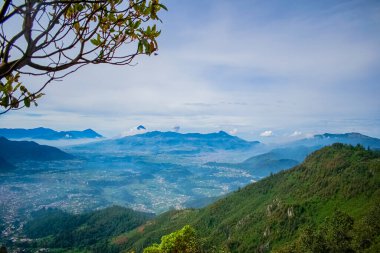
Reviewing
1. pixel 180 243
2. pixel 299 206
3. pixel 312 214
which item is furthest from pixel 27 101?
pixel 299 206

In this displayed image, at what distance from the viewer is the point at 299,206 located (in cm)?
13475

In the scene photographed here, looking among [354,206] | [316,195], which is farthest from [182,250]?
[316,195]

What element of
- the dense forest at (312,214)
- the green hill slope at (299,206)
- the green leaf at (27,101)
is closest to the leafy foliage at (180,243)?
the green leaf at (27,101)

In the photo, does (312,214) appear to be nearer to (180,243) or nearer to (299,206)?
(299,206)

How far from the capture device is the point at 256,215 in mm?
154000

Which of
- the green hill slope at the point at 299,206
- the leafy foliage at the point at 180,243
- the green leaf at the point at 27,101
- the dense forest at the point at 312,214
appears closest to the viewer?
the green leaf at the point at 27,101

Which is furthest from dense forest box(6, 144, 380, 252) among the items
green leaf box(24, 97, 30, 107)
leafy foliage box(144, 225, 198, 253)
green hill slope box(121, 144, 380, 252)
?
green leaf box(24, 97, 30, 107)

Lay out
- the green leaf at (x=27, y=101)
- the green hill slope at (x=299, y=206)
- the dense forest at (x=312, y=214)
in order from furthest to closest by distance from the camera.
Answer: the green hill slope at (x=299, y=206) < the dense forest at (x=312, y=214) < the green leaf at (x=27, y=101)

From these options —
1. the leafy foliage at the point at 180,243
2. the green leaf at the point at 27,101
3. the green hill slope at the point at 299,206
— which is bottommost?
the green hill slope at the point at 299,206

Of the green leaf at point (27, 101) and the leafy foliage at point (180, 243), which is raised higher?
the green leaf at point (27, 101)

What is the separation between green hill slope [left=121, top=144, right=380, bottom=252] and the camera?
118 meters

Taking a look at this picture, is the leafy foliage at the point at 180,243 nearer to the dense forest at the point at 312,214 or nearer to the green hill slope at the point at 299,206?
the dense forest at the point at 312,214

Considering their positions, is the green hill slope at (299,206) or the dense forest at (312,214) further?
the green hill slope at (299,206)

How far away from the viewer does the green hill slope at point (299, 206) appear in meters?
118
